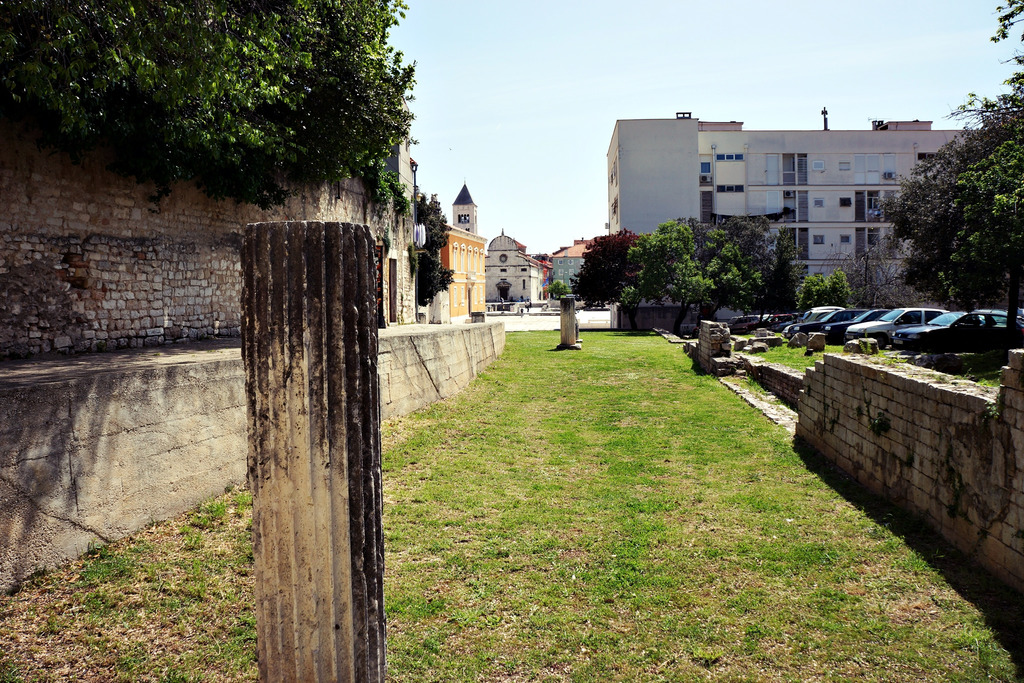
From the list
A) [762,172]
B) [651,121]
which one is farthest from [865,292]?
[651,121]

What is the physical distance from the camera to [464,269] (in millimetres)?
46219

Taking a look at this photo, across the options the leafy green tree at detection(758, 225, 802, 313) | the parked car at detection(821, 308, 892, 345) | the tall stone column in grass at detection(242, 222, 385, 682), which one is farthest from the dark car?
the leafy green tree at detection(758, 225, 802, 313)

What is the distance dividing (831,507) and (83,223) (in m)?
11.0

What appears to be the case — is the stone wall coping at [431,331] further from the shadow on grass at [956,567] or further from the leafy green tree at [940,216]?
the leafy green tree at [940,216]

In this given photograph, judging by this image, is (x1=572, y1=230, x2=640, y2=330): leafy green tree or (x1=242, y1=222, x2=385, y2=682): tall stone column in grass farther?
(x1=572, y1=230, x2=640, y2=330): leafy green tree

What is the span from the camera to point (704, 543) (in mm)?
5395

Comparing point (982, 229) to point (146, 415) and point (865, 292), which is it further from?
point (865, 292)

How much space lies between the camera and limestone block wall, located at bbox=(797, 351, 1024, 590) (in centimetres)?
442

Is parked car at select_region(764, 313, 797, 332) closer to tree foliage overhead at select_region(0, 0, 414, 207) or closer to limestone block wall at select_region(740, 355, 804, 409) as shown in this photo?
limestone block wall at select_region(740, 355, 804, 409)

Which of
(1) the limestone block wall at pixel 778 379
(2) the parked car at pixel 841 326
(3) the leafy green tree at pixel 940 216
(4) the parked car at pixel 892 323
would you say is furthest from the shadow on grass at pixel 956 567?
(2) the parked car at pixel 841 326

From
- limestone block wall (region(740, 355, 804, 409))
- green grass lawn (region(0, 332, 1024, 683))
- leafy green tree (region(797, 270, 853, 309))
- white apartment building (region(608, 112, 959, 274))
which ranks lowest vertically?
green grass lawn (region(0, 332, 1024, 683))

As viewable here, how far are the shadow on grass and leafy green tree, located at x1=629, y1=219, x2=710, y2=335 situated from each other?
28775 millimetres

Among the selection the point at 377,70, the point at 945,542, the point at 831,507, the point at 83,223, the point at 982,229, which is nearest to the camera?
the point at 945,542

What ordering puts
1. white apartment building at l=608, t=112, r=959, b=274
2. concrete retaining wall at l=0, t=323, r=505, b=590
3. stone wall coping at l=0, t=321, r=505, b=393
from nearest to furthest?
concrete retaining wall at l=0, t=323, r=505, b=590
stone wall coping at l=0, t=321, r=505, b=393
white apartment building at l=608, t=112, r=959, b=274
